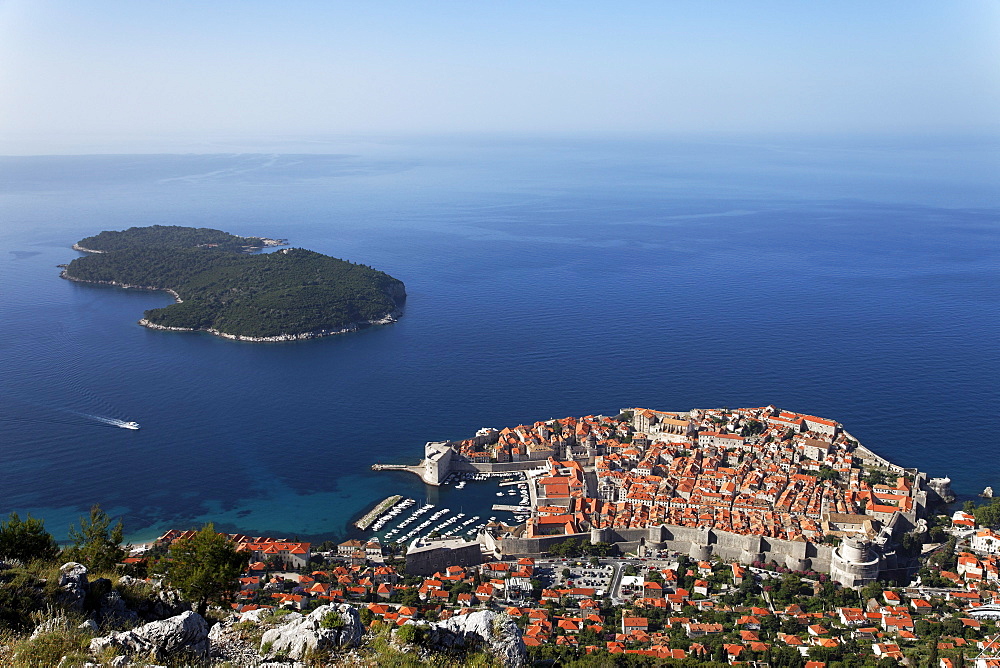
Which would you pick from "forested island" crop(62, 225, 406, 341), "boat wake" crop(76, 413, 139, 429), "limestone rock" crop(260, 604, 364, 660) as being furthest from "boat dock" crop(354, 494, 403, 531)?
"forested island" crop(62, 225, 406, 341)

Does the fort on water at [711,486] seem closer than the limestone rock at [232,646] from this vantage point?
No

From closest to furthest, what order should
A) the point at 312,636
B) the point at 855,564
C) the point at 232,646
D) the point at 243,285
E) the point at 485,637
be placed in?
1. the point at 312,636
2. the point at 232,646
3. the point at 485,637
4. the point at 855,564
5. the point at 243,285

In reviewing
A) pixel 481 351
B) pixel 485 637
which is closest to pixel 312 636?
pixel 485 637

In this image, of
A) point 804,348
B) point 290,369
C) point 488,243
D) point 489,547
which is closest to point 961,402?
point 804,348

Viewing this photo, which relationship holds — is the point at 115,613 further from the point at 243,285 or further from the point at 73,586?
the point at 243,285

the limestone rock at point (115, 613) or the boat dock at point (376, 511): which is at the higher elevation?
the limestone rock at point (115, 613)

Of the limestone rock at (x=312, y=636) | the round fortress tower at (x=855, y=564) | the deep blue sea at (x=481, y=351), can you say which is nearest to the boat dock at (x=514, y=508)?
the deep blue sea at (x=481, y=351)

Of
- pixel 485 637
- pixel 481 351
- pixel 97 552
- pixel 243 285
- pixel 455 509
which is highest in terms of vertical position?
pixel 485 637

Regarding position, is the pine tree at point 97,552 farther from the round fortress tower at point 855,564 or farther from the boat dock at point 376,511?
the round fortress tower at point 855,564

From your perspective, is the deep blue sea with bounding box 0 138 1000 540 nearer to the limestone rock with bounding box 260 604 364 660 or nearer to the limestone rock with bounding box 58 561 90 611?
the limestone rock with bounding box 58 561 90 611
